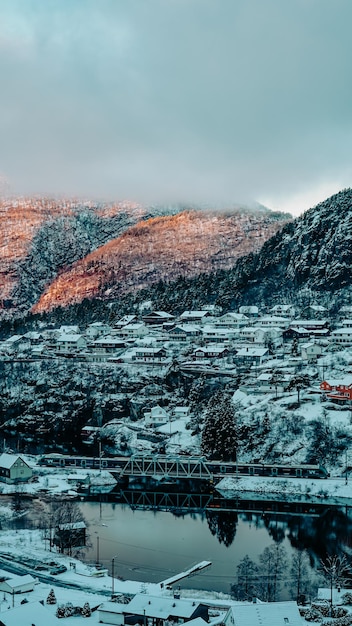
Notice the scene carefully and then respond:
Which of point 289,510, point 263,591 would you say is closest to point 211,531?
point 289,510

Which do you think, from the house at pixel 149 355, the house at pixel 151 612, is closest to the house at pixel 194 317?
the house at pixel 149 355

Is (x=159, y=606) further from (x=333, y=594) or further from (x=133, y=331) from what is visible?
(x=133, y=331)

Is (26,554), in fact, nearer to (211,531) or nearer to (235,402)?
(211,531)

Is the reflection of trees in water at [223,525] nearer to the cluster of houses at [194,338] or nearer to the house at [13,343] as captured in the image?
the cluster of houses at [194,338]

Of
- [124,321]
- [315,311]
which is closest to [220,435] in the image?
[315,311]

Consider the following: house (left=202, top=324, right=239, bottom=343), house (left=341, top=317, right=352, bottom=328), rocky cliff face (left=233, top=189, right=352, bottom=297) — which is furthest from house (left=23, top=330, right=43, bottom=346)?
house (left=341, top=317, right=352, bottom=328)

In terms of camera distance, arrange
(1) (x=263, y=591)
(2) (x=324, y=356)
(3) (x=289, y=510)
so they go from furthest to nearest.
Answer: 1. (2) (x=324, y=356)
2. (3) (x=289, y=510)
3. (1) (x=263, y=591)
